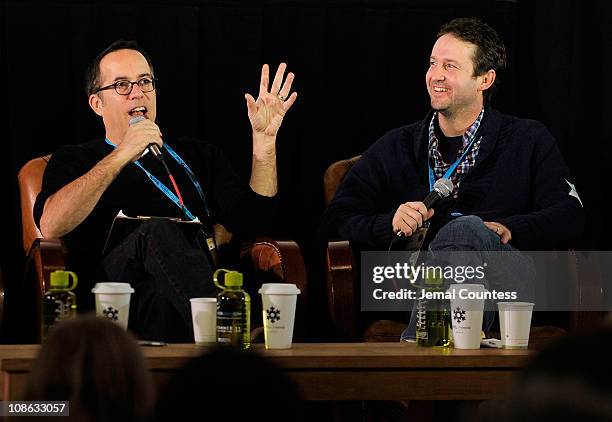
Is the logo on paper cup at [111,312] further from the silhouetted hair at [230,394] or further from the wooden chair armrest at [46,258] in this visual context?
the silhouetted hair at [230,394]

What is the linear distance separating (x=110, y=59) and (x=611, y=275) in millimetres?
1810

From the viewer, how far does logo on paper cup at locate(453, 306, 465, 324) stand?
230cm

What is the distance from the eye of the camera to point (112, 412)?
88cm

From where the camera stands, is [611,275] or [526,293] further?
[611,275]

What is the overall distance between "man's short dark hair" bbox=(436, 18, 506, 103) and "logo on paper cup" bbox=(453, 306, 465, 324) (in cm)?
135

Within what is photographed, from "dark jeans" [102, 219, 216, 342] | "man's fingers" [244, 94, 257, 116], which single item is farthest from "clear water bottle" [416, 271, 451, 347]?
"man's fingers" [244, 94, 257, 116]

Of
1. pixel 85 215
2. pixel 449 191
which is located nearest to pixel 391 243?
pixel 449 191

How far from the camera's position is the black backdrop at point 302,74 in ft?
11.9

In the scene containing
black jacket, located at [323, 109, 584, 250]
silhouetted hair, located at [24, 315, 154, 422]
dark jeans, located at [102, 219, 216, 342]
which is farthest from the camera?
black jacket, located at [323, 109, 584, 250]

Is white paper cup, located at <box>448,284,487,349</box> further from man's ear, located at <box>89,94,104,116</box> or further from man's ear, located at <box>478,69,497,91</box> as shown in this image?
man's ear, located at <box>89,94,104,116</box>

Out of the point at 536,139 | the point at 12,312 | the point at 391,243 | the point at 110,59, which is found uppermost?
the point at 110,59

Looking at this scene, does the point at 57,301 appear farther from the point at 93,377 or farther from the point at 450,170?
the point at 450,170

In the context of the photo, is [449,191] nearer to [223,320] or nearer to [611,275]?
[611,275]

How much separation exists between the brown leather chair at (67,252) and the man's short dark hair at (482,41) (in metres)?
0.98
